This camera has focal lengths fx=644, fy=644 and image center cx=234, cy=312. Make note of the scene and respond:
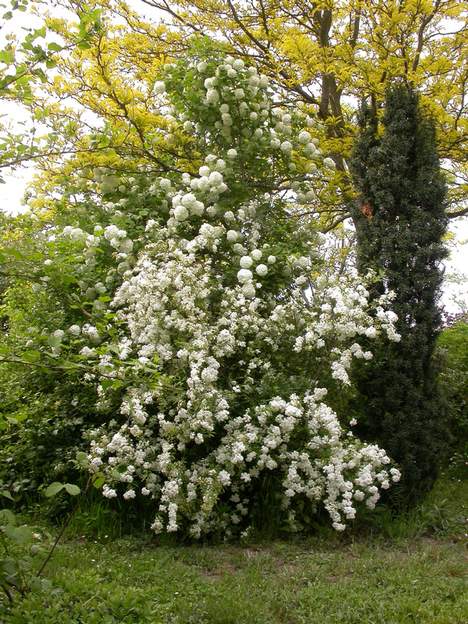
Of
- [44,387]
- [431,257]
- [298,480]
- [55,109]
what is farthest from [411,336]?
[55,109]

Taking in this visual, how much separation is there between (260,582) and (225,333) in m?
1.57

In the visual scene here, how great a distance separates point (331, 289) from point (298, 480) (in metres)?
1.41

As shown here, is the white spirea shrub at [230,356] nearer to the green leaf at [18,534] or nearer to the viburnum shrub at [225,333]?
the viburnum shrub at [225,333]

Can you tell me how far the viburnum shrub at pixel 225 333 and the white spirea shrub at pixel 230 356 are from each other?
14 mm

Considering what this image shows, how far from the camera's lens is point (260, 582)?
348 cm

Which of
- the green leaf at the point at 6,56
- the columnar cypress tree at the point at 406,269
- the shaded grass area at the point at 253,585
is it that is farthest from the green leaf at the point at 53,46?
the columnar cypress tree at the point at 406,269

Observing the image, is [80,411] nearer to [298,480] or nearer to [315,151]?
[298,480]

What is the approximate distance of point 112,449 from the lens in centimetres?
399

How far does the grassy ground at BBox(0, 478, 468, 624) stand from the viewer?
289 centimetres

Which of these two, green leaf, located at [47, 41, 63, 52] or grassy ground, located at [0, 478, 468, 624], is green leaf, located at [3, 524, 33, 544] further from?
green leaf, located at [47, 41, 63, 52]

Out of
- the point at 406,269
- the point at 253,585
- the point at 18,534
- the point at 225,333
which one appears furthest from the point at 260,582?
the point at 406,269

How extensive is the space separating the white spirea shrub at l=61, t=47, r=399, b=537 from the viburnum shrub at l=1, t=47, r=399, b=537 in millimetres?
14

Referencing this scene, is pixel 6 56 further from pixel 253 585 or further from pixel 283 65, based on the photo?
pixel 283 65

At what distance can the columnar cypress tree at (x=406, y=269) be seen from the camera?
500cm
